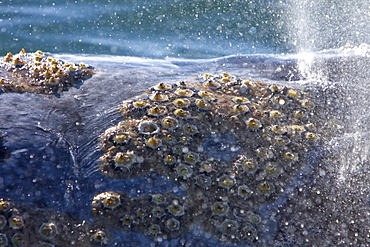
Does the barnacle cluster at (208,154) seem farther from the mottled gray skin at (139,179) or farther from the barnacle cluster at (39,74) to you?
the barnacle cluster at (39,74)

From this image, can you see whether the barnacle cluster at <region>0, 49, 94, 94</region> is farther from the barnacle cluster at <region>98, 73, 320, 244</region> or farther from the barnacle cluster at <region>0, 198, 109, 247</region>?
the barnacle cluster at <region>0, 198, 109, 247</region>

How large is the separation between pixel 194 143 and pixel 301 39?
6239 mm

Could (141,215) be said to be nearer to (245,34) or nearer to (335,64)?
(335,64)

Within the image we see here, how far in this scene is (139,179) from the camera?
363 cm

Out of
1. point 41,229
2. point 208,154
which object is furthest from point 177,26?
point 41,229

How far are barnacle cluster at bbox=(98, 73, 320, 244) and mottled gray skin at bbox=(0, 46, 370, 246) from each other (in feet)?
0.33

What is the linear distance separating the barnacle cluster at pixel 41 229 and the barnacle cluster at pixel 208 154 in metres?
0.17

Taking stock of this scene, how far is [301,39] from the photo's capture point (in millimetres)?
9242

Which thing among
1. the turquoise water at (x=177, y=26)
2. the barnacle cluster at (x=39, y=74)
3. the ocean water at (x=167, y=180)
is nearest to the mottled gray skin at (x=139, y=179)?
the ocean water at (x=167, y=180)

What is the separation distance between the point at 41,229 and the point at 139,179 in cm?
89

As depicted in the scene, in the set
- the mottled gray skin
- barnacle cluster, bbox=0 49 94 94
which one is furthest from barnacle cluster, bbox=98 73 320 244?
barnacle cluster, bbox=0 49 94 94

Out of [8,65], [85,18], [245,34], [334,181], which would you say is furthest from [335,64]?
[85,18]

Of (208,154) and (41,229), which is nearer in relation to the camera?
(41,229)

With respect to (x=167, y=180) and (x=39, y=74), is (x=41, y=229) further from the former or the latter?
(x=39, y=74)
